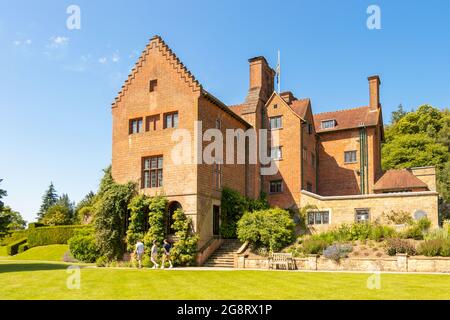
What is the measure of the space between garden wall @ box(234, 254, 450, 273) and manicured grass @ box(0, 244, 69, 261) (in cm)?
2233

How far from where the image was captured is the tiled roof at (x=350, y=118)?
132 ft

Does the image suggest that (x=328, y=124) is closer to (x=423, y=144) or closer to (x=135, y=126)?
(x=135, y=126)

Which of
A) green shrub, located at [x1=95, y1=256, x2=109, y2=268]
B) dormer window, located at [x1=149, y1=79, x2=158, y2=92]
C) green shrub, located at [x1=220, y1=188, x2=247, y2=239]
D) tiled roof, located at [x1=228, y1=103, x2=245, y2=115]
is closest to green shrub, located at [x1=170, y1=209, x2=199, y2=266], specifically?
green shrub, located at [x1=220, y1=188, x2=247, y2=239]

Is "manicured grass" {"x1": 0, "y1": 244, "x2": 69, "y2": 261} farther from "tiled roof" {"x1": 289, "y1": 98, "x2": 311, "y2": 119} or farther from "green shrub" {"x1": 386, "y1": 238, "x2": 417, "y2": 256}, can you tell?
"green shrub" {"x1": 386, "y1": 238, "x2": 417, "y2": 256}

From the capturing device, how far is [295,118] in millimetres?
36719

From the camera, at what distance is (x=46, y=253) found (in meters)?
43.1

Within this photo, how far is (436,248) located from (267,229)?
9579mm

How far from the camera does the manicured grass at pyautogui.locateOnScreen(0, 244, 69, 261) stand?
135 ft

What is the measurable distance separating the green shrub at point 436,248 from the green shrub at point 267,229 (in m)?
7.91

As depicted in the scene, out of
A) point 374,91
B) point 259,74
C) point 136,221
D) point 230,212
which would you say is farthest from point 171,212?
point 374,91

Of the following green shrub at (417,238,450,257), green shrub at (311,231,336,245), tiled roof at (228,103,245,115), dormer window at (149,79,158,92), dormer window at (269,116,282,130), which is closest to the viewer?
green shrub at (417,238,450,257)

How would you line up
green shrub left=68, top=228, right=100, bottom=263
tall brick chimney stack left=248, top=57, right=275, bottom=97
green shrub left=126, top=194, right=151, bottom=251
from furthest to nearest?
tall brick chimney stack left=248, top=57, right=275, bottom=97, green shrub left=68, top=228, right=100, bottom=263, green shrub left=126, top=194, right=151, bottom=251
